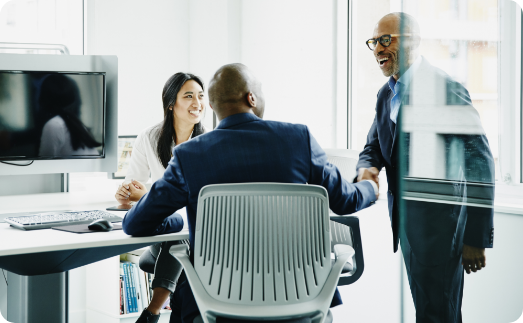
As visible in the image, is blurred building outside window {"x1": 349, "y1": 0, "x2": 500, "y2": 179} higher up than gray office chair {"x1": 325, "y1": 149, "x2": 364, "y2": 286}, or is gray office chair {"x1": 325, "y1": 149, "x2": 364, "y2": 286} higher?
blurred building outside window {"x1": 349, "y1": 0, "x2": 500, "y2": 179}

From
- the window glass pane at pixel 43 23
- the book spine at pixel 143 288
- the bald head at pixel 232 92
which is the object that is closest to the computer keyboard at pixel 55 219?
the bald head at pixel 232 92

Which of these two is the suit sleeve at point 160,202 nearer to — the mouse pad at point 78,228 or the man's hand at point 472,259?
the mouse pad at point 78,228

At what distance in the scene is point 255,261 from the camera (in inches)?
52.2

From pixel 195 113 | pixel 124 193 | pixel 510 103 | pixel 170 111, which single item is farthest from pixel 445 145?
pixel 170 111

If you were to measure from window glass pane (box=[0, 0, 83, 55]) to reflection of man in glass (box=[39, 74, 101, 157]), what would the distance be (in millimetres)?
1176

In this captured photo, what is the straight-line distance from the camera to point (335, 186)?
1567 mm

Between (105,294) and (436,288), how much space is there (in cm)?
207

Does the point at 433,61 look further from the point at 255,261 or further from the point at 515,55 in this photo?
the point at 255,261

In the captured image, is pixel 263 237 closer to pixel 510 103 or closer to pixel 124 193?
pixel 510 103

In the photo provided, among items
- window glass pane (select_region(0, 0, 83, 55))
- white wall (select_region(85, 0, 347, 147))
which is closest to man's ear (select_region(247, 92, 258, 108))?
white wall (select_region(85, 0, 347, 147))

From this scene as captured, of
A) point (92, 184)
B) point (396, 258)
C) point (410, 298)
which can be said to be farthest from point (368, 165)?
point (92, 184)

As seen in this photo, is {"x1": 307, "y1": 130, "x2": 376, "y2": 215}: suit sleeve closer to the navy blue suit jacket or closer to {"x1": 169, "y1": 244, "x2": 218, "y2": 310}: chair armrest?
the navy blue suit jacket

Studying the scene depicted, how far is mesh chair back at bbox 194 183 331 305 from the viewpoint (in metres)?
1.32

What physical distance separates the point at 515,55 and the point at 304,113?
180 cm
